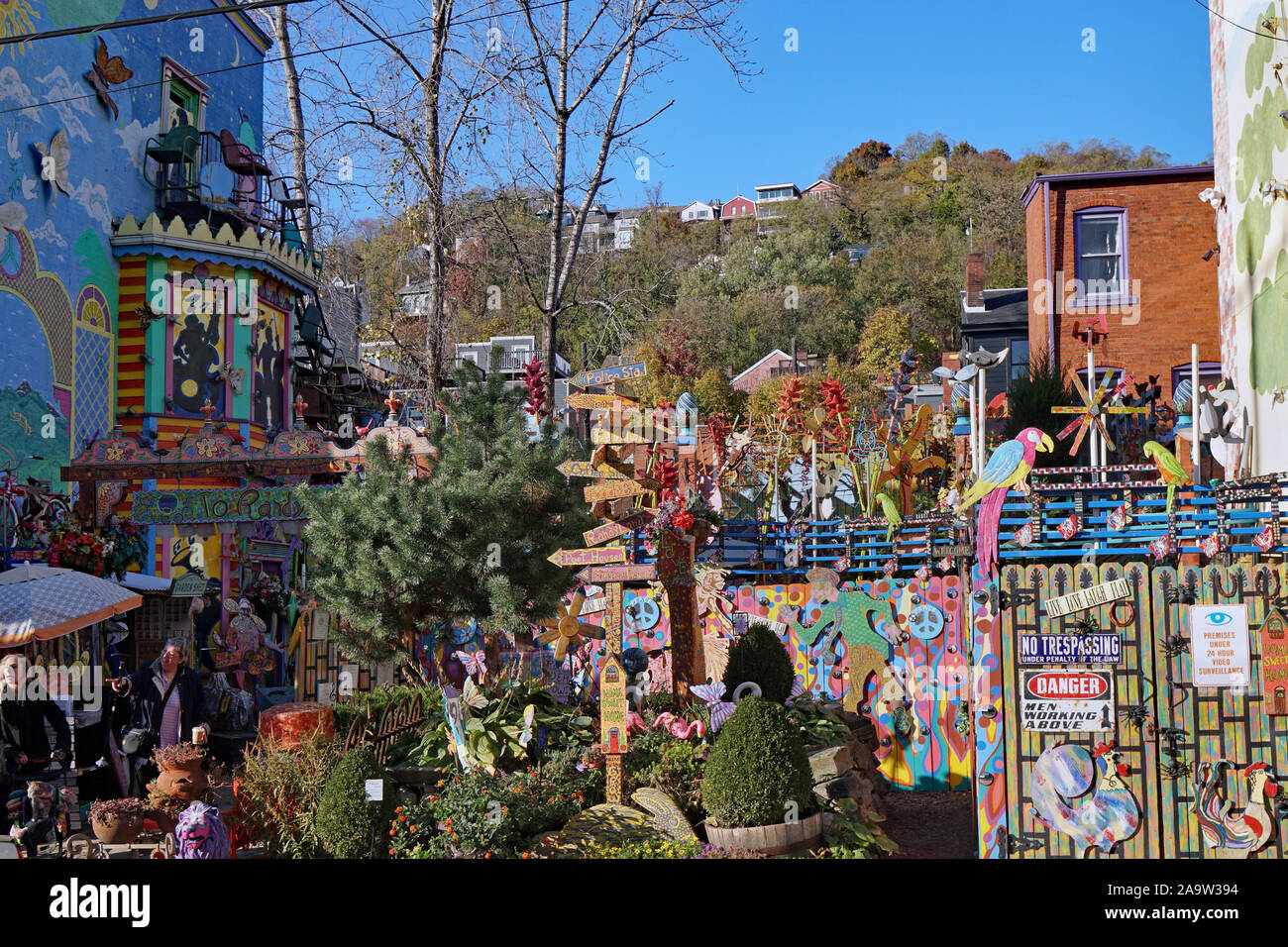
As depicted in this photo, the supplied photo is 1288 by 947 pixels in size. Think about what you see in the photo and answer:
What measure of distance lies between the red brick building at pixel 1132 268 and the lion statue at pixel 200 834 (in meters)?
18.3

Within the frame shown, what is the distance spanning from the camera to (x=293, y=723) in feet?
34.3

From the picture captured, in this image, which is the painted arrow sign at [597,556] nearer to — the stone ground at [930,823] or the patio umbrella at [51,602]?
the stone ground at [930,823]

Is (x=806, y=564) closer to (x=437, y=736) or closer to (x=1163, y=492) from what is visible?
(x=1163, y=492)

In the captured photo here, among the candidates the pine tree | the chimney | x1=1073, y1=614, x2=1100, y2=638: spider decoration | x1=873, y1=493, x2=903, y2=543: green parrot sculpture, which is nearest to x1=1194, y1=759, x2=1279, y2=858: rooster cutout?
x1=1073, y1=614, x2=1100, y2=638: spider decoration

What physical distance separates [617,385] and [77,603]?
5.79 meters

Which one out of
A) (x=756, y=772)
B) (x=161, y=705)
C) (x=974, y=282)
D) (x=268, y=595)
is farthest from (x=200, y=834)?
(x=974, y=282)

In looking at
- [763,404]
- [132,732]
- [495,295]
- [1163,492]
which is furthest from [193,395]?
[763,404]

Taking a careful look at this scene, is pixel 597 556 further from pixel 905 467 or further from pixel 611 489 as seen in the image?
pixel 905 467

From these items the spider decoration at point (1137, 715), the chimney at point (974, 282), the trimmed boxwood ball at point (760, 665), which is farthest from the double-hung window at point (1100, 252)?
the spider decoration at point (1137, 715)

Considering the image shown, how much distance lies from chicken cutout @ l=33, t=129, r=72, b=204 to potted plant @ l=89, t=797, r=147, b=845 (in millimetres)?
11790

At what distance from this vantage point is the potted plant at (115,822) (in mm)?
8586

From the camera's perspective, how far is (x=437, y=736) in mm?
10641

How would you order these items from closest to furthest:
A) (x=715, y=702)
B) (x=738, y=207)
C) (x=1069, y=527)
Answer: (x=715, y=702), (x=1069, y=527), (x=738, y=207)

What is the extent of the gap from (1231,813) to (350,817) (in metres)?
6.41
